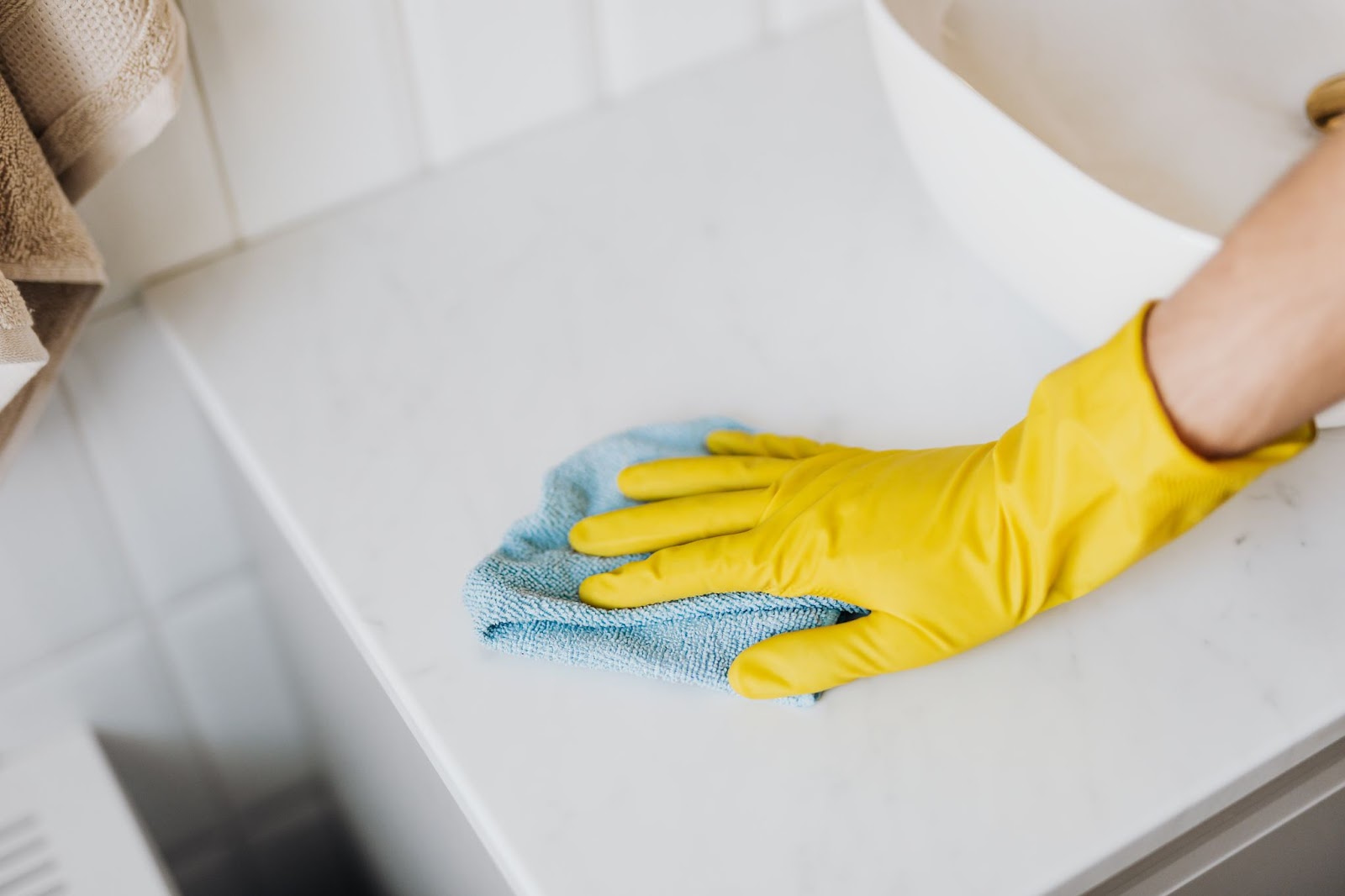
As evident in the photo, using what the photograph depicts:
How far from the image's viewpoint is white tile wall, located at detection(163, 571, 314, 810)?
917 mm

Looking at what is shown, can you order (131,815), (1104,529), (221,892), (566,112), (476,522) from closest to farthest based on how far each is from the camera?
(1104,529) → (476,522) → (131,815) → (566,112) → (221,892)

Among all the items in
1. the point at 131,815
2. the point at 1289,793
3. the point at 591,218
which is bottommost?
the point at 1289,793

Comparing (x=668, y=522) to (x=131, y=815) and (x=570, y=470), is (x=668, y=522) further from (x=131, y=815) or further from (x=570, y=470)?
(x=131, y=815)

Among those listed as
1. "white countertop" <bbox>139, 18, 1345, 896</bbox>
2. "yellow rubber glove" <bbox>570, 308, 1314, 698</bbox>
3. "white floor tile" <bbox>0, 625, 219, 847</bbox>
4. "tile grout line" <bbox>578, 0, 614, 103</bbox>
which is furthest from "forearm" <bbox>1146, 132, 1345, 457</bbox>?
"white floor tile" <bbox>0, 625, 219, 847</bbox>

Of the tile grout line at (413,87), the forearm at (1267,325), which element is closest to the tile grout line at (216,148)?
the tile grout line at (413,87)

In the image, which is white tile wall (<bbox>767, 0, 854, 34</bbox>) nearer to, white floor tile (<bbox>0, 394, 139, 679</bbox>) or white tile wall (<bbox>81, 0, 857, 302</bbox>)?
white tile wall (<bbox>81, 0, 857, 302</bbox>)

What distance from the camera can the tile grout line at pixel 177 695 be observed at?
804 millimetres

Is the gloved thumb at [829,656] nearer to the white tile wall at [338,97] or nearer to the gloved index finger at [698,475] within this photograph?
the gloved index finger at [698,475]

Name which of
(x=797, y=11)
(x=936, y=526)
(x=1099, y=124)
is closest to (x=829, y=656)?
(x=936, y=526)

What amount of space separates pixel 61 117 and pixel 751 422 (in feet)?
1.31

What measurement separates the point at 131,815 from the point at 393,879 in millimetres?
194

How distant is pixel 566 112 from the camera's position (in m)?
0.91

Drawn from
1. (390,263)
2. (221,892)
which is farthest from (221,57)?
(221,892)

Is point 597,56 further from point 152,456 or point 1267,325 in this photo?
point 1267,325
